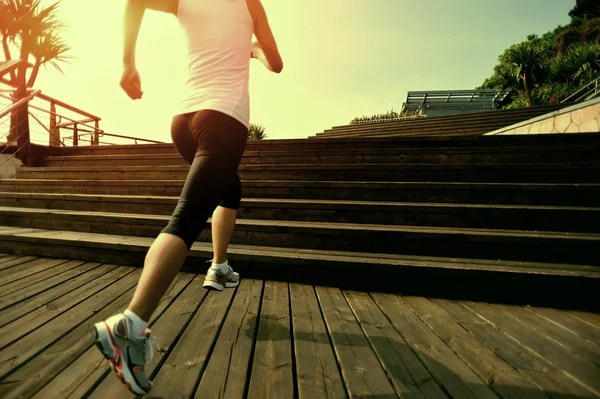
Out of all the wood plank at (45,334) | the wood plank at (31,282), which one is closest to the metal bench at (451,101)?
the wood plank at (31,282)

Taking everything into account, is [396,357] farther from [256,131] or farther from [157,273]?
[256,131]

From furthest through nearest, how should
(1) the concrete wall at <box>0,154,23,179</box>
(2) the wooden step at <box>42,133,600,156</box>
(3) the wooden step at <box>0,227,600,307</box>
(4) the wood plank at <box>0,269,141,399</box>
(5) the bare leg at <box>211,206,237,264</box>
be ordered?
(1) the concrete wall at <box>0,154,23,179</box> < (2) the wooden step at <box>42,133,600,156</box> < (3) the wooden step at <box>0,227,600,307</box> < (5) the bare leg at <box>211,206,237,264</box> < (4) the wood plank at <box>0,269,141,399</box>

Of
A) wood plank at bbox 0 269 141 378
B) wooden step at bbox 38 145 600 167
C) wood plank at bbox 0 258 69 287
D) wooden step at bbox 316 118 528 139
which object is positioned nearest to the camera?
wood plank at bbox 0 269 141 378

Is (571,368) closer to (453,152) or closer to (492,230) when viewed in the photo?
(492,230)

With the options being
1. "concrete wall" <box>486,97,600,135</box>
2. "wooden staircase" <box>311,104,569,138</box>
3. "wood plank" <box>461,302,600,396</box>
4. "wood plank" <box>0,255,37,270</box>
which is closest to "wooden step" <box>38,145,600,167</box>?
"concrete wall" <box>486,97,600,135</box>

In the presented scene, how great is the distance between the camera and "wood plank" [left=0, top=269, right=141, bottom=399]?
0.95 metres

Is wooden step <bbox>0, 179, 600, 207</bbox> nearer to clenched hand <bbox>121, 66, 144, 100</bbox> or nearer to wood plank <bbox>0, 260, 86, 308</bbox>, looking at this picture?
wood plank <bbox>0, 260, 86, 308</bbox>

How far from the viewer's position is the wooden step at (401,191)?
2.32 metres

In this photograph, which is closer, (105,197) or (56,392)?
(56,392)

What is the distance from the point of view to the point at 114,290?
1.81 m

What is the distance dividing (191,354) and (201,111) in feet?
3.30

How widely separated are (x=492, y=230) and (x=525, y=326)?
0.89 metres

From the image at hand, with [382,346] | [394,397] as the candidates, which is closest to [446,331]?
[382,346]

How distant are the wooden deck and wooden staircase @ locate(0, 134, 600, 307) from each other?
17cm
